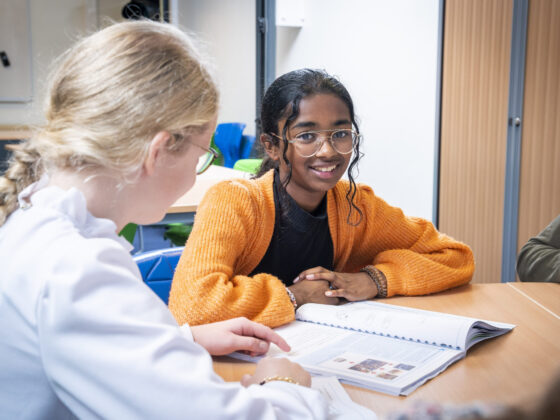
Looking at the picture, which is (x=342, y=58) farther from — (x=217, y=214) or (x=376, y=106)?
(x=217, y=214)

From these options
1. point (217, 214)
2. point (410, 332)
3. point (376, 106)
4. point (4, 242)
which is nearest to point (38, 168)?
point (4, 242)

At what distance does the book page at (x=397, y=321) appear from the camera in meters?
0.99

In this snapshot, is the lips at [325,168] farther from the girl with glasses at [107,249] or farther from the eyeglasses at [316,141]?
the girl with glasses at [107,249]

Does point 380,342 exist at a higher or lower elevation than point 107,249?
lower

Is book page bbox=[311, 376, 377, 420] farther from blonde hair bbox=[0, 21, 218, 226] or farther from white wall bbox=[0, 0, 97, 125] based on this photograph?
white wall bbox=[0, 0, 97, 125]

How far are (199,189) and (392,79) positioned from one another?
165 centimetres

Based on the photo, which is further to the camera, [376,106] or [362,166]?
[362,166]

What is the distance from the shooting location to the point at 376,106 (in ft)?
12.2

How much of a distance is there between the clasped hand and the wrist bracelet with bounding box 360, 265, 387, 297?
0.01 metres

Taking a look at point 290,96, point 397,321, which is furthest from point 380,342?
point 290,96

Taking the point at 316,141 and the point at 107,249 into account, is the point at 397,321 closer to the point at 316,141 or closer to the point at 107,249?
the point at 316,141

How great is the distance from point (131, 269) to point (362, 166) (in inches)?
138

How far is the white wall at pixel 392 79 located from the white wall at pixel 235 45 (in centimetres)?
134

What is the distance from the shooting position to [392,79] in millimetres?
3514
